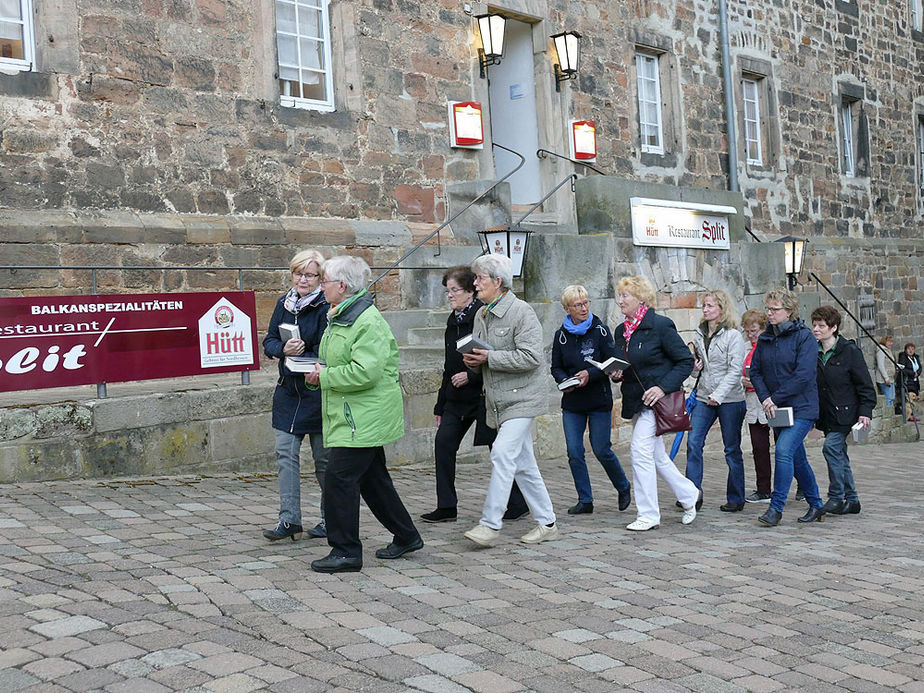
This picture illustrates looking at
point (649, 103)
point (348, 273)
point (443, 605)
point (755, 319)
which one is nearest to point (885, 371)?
point (649, 103)

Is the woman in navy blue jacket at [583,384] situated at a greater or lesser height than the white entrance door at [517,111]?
lesser

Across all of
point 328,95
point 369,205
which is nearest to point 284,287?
point 369,205

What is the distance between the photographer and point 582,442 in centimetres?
764

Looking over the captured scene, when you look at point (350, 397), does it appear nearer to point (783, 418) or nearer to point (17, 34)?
point (783, 418)

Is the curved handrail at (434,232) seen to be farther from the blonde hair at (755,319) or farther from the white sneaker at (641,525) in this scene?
the white sneaker at (641,525)

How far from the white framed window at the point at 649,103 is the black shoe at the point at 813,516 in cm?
888

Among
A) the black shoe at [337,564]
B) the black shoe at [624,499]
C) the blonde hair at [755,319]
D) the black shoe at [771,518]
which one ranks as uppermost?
the blonde hair at [755,319]

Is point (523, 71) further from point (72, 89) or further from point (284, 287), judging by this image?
point (72, 89)

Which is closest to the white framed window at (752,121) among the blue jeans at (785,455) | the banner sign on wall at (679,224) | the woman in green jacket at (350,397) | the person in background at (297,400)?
the banner sign on wall at (679,224)

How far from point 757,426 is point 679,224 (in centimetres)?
520

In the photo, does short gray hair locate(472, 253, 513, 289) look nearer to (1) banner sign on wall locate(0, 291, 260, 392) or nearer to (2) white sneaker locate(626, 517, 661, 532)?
(2) white sneaker locate(626, 517, 661, 532)

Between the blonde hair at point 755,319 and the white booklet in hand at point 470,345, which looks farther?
the blonde hair at point 755,319

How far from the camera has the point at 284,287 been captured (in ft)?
35.3

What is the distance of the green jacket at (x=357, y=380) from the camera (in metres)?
5.43
